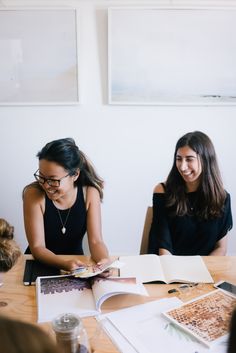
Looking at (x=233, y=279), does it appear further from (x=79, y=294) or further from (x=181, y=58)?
(x=181, y=58)

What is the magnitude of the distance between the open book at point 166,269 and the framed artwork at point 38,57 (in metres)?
1.44

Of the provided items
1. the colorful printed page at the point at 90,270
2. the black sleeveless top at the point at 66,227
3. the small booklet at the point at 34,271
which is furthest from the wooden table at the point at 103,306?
the black sleeveless top at the point at 66,227

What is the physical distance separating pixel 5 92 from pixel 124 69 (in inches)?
34.0

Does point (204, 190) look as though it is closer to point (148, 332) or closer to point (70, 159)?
point (70, 159)

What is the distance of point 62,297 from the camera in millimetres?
1108

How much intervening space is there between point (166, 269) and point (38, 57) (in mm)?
1735

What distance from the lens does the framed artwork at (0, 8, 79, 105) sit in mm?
2293

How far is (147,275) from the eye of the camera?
4.13 ft

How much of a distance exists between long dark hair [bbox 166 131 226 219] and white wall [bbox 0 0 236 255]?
82 cm

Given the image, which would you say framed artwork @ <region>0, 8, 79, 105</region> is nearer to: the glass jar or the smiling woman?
the smiling woman

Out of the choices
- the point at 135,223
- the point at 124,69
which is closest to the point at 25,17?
the point at 124,69

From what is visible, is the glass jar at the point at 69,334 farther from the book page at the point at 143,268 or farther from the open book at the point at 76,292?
the book page at the point at 143,268

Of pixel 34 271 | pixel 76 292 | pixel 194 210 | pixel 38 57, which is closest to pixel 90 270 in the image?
pixel 76 292

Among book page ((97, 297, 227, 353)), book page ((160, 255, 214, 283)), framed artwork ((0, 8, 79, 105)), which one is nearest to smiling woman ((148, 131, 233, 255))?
book page ((160, 255, 214, 283))
